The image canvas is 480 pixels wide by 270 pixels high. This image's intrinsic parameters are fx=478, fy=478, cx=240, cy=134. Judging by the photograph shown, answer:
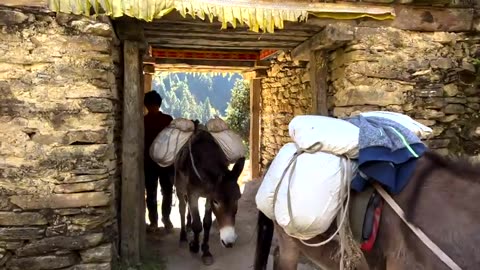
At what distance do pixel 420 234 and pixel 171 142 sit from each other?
12.1ft

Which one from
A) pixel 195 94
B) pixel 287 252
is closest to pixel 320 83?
pixel 287 252

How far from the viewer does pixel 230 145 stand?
18.9 ft

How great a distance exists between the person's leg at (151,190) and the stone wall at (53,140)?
2.26 m

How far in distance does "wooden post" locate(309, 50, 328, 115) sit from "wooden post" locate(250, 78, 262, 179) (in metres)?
3.76

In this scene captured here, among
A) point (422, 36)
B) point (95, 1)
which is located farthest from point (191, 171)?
point (422, 36)

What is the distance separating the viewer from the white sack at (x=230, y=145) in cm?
572

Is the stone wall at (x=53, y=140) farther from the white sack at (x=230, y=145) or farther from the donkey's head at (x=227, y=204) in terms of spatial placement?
the white sack at (x=230, y=145)

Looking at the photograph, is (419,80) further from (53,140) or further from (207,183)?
(53,140)

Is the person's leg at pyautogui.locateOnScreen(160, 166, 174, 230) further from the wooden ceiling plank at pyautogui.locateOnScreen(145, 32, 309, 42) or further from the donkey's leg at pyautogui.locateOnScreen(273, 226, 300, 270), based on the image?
the donkey's leg at pyautogui.locateOnScreen(273, 226, 300, 270)

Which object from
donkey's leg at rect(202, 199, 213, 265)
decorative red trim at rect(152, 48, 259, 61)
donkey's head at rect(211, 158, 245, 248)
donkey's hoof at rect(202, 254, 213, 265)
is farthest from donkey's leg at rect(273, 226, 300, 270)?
decorative red trim at rect(152, 48, 259, 61)

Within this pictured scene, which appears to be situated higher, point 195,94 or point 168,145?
point 195,94

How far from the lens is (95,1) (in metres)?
3.80

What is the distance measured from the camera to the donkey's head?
15.6 ft

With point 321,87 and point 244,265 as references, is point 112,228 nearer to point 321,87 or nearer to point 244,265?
point 244,265
